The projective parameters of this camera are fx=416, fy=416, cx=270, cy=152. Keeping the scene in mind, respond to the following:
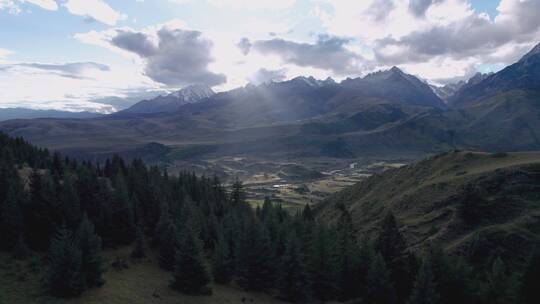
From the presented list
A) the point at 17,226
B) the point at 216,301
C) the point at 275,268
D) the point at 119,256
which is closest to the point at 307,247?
the point at 275,268

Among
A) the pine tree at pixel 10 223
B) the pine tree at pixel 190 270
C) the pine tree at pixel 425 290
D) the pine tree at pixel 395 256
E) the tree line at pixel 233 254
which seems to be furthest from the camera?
the pine tree at pixel 395 256

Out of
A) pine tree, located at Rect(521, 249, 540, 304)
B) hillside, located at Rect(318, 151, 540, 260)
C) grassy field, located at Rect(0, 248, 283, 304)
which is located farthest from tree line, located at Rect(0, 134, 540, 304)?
hillside, located at Rect(318, 151, 540, 260)

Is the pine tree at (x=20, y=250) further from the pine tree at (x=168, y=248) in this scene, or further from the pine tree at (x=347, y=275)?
the pine tree at (x=347, y=275)

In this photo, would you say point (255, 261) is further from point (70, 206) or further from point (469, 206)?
point (469, 206)

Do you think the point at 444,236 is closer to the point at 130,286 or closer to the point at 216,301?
the point at 216,301

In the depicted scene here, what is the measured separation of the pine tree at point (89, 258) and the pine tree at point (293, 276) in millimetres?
23950

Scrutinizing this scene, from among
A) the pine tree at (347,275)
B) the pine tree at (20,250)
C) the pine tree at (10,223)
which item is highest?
the pine tree at (10,223)

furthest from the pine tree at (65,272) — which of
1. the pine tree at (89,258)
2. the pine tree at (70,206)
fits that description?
the pine tree at (70,206)

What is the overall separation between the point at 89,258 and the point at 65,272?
3915 millimetres

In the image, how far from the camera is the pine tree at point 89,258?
48.5 metres

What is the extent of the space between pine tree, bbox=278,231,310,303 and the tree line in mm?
140

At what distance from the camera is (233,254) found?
68000mm

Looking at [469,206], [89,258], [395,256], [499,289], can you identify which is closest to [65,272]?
[89,258]

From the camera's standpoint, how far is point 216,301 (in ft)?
174
